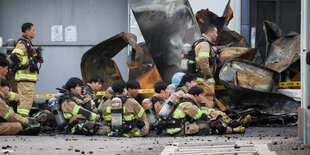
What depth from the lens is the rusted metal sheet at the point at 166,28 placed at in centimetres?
1173

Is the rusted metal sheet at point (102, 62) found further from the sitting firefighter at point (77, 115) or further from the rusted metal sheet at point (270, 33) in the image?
the rusted metal sheet at point (270, 33)

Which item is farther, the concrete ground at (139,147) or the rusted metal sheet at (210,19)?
the rusted metal sheet at (210,19)

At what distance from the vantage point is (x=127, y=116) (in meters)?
9.18

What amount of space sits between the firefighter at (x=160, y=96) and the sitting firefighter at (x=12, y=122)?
1.99m

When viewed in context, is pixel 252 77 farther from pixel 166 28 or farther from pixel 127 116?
pixel 127 116

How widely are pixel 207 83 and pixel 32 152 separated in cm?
465

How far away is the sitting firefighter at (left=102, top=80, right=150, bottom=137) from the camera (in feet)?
29.6

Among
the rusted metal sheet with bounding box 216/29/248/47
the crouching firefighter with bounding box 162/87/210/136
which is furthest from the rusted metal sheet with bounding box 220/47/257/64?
the crouching firefighter with bounding box 162/87/210/136

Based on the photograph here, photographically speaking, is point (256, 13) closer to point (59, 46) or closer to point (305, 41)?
point (59, 46)

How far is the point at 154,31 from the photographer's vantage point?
466 inches

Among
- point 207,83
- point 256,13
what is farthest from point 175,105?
point 256,13

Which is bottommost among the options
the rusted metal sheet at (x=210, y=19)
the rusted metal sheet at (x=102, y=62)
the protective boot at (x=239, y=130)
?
the protective boot at (x=239, y=130)

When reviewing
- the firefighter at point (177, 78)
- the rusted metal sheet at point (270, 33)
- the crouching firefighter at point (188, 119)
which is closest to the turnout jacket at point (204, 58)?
the firefighter at point (177, 78)

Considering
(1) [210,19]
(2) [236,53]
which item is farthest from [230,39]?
(2) [236,53]
